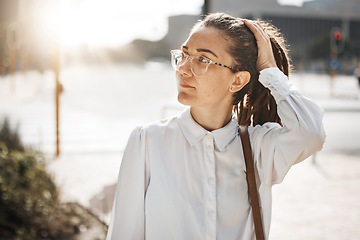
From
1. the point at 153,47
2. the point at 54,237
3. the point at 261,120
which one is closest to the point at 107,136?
the point at 54,237

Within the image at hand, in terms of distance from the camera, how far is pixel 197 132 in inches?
71.1

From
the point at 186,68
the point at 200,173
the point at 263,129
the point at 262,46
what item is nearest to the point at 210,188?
the point at 200,173

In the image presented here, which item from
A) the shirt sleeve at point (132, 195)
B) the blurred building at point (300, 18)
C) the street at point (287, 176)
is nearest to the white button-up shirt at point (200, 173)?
the shirt sleeve at point (132, 195)

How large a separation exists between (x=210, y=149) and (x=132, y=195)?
33 cm

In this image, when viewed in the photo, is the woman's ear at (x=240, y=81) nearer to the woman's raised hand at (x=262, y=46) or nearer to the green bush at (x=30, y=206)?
the woman's raised hand at (x=262, y=46)

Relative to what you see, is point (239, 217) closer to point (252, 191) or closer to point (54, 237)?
point (252, 191)

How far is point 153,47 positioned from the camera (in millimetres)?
96500

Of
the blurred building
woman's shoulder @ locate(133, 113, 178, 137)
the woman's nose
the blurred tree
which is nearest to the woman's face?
the woman's nose

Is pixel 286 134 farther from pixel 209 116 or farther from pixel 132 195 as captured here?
pixel 132 195

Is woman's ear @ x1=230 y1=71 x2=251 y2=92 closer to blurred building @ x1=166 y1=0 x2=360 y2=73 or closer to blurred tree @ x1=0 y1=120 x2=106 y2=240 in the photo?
blurred tree @ x1=0 y1=120 x2=106 y2=240

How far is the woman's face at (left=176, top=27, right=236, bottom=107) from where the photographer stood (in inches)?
70.7

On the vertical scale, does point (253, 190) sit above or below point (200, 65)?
below

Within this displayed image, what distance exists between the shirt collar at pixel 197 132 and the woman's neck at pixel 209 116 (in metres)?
0.03

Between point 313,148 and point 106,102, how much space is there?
60.6 ft
